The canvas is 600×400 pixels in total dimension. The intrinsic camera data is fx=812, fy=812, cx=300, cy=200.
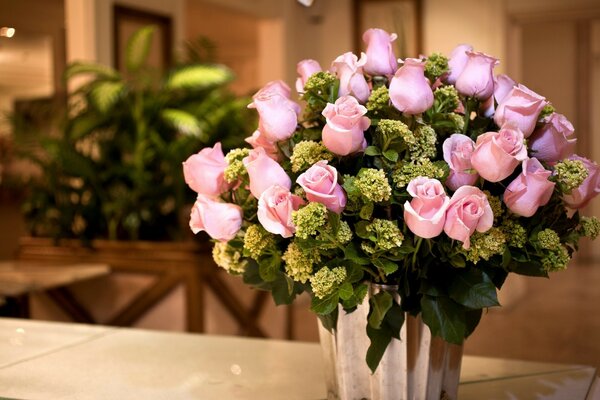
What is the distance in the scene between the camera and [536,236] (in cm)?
112

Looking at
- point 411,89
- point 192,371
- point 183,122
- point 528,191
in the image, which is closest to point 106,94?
point 183,122

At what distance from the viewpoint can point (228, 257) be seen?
1.28 meters

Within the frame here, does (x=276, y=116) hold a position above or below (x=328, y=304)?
above

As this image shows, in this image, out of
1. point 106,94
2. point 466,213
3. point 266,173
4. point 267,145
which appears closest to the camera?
point 466,213

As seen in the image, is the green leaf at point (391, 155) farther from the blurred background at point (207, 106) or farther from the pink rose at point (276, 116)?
the blurred background at point (207, 106)

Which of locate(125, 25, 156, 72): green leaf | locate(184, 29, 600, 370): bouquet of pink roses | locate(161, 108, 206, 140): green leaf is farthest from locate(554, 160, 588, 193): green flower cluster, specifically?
locate(125, 25, 156, 72): green leaf

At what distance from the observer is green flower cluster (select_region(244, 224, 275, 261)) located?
3.80 feet

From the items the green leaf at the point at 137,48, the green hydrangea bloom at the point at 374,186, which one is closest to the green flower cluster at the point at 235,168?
the green hydrangea bloom at the point at 374,186

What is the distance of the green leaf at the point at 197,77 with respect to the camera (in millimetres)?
4871

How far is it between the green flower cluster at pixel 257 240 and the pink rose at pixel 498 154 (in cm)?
31

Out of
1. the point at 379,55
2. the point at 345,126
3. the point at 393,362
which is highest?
the point at 379,55

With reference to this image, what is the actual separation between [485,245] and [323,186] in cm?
22

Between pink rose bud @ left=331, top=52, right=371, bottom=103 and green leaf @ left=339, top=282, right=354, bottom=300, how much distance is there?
0.90 ft

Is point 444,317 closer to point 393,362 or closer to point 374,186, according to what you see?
point 393,362
